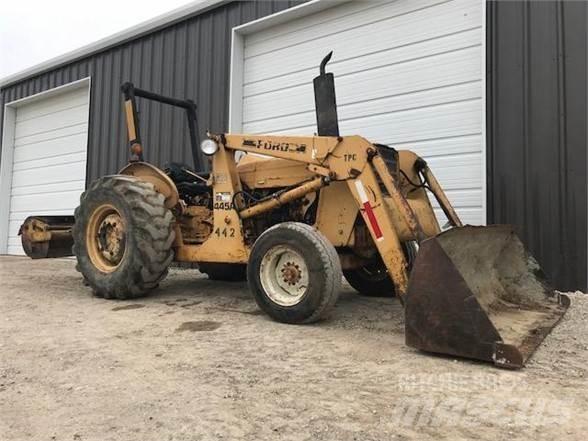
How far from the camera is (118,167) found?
36.2 feet

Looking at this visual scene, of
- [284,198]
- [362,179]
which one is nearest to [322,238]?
[362,179]

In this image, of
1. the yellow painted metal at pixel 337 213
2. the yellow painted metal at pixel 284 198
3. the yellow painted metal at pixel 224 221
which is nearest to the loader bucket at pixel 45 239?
the yellow painted metal at pixel 224 221

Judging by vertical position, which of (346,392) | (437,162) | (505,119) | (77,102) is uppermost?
(77,102)

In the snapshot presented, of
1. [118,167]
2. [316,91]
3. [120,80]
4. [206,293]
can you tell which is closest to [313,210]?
[316,91]

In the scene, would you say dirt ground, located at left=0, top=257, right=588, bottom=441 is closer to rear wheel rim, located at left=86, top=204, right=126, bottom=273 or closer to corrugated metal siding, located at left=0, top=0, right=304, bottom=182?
rear wheel rim, located at left=86, top=204, right=126, bottom=273

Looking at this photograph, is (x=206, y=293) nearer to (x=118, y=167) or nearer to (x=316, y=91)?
(x=316, y=91)

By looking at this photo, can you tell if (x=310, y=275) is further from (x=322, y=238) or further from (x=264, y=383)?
(x=264, y=383)

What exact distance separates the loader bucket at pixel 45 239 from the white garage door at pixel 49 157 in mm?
5247

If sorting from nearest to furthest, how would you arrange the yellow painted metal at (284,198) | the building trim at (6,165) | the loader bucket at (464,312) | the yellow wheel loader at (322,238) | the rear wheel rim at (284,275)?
1. the loader bucket at (464,312)
2. the yellow wheel loader at (322,238)
3. the rear wheel rim at (284,275)
4. the yellow painted metal at (284,198)
5. the building trim at (6,165)

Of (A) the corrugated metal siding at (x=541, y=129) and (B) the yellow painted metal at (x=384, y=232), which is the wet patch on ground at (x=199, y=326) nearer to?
(B) the yellow painted metal at (x=384, y=232)

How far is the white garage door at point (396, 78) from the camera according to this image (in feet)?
21.7

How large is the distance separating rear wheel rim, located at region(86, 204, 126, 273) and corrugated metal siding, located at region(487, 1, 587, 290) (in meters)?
4.53

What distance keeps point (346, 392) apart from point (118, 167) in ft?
31.6

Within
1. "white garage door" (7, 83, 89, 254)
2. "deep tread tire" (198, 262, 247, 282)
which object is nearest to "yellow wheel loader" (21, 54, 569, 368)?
"deep tread tire" (198, 262, 247, 282)
